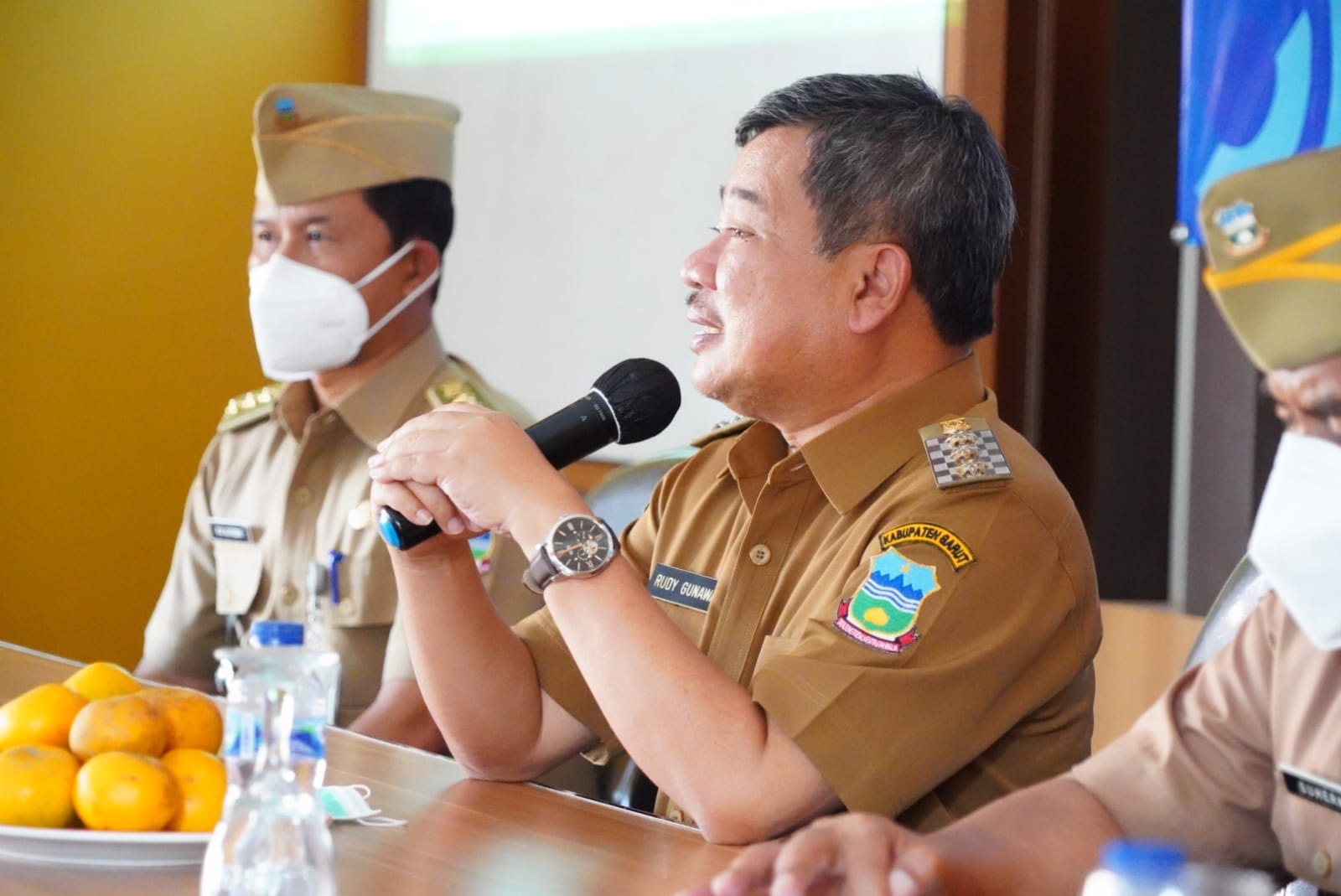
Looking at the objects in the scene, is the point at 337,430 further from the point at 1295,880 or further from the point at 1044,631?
the point at 1295,880

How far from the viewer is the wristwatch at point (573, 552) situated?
1.37 metres

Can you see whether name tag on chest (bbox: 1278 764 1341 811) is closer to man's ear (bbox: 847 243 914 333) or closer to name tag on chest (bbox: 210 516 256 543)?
man's ear (bbox: 847 243 914 333)

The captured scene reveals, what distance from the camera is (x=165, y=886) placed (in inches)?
42.2

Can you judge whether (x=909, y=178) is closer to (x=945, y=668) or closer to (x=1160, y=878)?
(x=945, y=668)

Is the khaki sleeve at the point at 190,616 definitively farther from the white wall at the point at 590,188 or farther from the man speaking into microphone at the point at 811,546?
the white wall at the point at 590,188

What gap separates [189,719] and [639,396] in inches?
20.0

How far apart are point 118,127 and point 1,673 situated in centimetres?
223

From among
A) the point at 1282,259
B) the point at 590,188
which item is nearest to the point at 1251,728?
the point at 1282,259

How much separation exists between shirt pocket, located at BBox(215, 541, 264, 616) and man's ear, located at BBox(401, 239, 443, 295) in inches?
20.1

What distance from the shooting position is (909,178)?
1.61m

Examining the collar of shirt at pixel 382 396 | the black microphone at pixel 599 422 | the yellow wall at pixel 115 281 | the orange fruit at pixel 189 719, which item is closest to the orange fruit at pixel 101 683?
the orange fruit at pixel 189 719

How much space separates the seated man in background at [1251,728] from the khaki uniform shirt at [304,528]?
Result: 3.95 ft

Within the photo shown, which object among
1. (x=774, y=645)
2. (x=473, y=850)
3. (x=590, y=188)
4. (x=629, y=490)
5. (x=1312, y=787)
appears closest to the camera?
(x=1312, y=787)

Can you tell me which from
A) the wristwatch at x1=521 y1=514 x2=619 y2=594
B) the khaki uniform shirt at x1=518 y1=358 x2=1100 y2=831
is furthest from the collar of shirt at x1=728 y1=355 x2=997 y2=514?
the wristwatch at x1=521 y1=514 x2=619 y2=594
